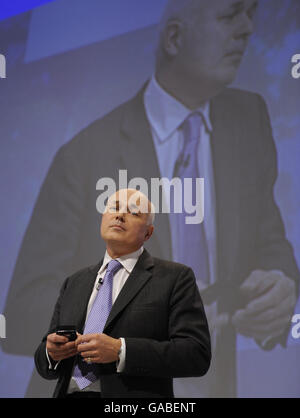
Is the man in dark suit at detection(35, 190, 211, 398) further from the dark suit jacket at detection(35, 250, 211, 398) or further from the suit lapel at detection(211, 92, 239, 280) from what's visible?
the suit lapel at detection(211, 92, 239, 280)

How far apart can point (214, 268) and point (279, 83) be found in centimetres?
140

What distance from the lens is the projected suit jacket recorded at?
379cm

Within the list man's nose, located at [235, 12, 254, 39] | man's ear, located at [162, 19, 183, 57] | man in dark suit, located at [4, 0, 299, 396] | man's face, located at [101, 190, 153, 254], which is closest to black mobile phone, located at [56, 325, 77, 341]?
man's face, located at [101, 190, 153, 254]

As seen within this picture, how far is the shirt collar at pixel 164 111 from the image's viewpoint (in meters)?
4.05

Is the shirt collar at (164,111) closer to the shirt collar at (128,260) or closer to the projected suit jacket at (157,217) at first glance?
the projected suit jacket at (157,217)

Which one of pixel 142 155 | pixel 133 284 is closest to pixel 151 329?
pixel 133 284

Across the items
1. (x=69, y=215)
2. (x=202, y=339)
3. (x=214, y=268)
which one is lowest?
(x=202, y=339)

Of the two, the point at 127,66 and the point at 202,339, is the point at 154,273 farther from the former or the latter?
the point at 127,66

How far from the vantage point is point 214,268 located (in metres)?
3.79

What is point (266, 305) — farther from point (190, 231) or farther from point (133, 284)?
point (133, 284)

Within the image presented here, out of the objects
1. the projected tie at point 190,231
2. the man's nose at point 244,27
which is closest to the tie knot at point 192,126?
the projected tie at point 190,231
